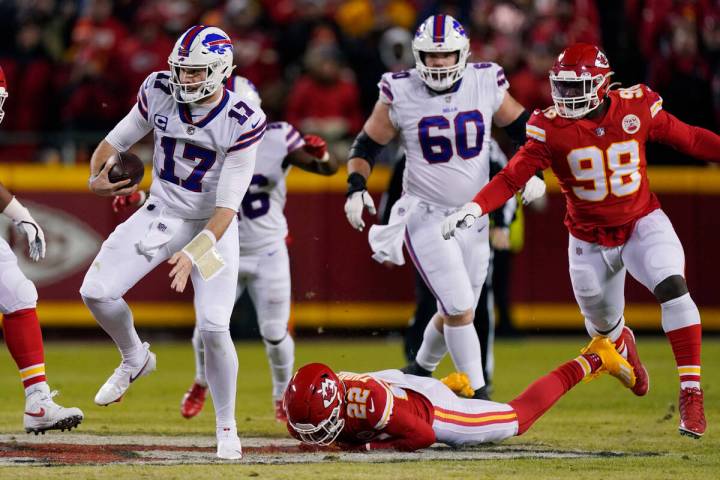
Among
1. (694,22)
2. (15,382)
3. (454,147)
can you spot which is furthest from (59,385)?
(694,22)

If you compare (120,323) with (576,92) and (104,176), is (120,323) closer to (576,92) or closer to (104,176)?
(104,176)

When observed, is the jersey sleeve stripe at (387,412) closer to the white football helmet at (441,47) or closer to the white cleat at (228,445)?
the white cleat at (228,445)

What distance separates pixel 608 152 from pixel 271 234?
2.10 meters

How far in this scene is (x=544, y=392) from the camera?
6.33 m

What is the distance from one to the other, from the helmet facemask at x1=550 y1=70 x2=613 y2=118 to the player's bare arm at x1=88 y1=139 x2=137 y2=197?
2156 mm

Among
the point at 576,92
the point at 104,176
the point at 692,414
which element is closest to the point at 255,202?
the point at 104,176

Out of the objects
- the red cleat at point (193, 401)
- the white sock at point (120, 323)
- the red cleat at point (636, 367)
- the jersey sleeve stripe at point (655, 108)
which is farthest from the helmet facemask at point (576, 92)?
the red cleat at point (193, 401)

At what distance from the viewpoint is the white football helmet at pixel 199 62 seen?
6.26 meters

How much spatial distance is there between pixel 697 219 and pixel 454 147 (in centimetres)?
504

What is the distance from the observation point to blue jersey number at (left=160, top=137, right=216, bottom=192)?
6.41m

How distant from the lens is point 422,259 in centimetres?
729

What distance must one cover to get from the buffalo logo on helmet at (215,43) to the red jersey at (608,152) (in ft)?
4.70

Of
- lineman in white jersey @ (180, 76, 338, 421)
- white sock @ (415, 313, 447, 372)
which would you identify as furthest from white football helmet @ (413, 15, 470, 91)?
white sock @ (415, 313, 447, 372)

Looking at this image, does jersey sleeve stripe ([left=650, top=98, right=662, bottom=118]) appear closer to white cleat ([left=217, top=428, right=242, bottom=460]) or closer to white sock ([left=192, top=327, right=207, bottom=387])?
white cleat ([left=217, top=428, right=242, bottom=460])
